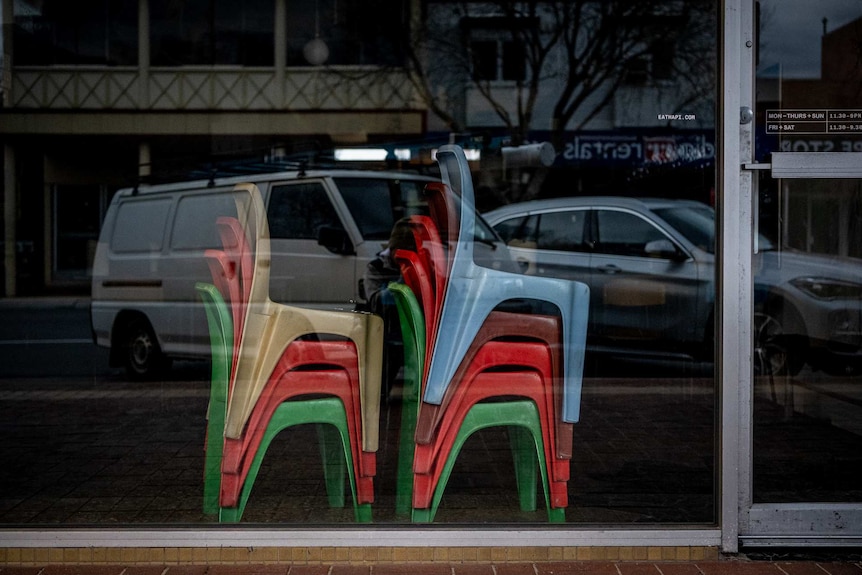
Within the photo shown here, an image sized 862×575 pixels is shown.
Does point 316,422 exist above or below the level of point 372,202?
below

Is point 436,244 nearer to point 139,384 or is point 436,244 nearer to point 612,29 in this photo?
point 139,384

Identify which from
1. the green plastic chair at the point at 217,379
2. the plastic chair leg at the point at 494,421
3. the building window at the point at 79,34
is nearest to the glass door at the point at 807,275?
the plastic chair leg at the point at 494,421

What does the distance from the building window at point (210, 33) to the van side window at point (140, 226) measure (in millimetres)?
1000

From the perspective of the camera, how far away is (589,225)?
22.7 feet

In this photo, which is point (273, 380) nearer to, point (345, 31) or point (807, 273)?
point (807, 273)

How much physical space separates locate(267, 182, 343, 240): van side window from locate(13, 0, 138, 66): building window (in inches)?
51.3

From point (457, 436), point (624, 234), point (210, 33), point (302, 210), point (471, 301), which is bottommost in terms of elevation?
point (457, 436)

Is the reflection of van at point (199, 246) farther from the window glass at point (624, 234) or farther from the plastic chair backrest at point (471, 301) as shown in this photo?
the plastic chair backrest at point (471, 301)

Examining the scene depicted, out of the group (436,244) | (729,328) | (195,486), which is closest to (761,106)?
(729,328)

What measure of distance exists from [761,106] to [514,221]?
126 inches

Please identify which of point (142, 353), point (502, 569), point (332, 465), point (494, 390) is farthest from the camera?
point (142, 353)

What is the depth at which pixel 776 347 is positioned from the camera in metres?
5.60

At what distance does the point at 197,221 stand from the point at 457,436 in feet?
12.0

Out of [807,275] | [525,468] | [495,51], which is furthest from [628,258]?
[525,468]
